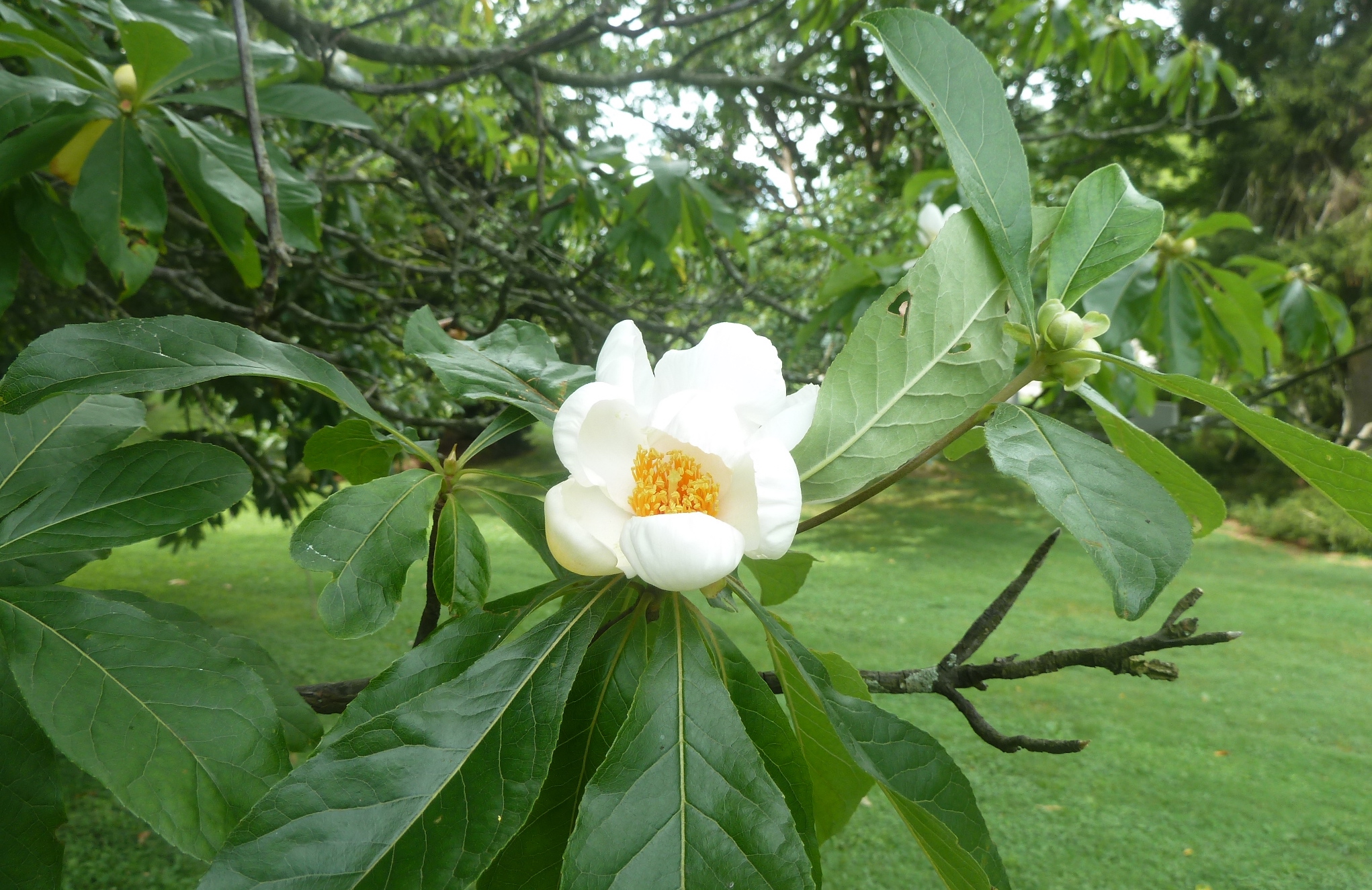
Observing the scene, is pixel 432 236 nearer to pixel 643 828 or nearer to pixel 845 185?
pixel 845 185

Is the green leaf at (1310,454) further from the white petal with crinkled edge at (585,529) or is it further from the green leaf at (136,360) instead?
the green leaf at (136,360)

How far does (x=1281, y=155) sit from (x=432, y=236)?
33.6ft

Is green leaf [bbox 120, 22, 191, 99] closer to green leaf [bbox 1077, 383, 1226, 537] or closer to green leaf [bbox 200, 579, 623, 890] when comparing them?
green leaf [bbox 200, 579, 623, 890]

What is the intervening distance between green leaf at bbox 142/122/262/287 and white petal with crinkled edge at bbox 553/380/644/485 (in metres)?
0.98

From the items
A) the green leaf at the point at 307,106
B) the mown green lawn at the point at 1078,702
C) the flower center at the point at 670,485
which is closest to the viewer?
the flower center at the point at 670,485

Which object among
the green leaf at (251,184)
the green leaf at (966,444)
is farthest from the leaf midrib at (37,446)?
the green leaf at (966,444)

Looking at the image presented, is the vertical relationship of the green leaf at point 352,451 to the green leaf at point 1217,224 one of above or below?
below

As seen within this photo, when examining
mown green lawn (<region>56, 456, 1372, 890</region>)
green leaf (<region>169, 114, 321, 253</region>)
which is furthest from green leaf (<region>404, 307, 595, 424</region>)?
mown green lawn (<region>56, 456, 1372, 890</region>)

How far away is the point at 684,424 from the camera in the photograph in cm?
54

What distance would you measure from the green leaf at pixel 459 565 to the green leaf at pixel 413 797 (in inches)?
6.1

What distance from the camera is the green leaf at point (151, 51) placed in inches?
44.6

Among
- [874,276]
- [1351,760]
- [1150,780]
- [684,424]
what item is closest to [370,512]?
[684,424]

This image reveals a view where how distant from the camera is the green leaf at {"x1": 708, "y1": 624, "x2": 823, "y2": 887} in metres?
0.54

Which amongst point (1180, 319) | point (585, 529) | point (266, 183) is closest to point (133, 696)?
point (585, 529)
